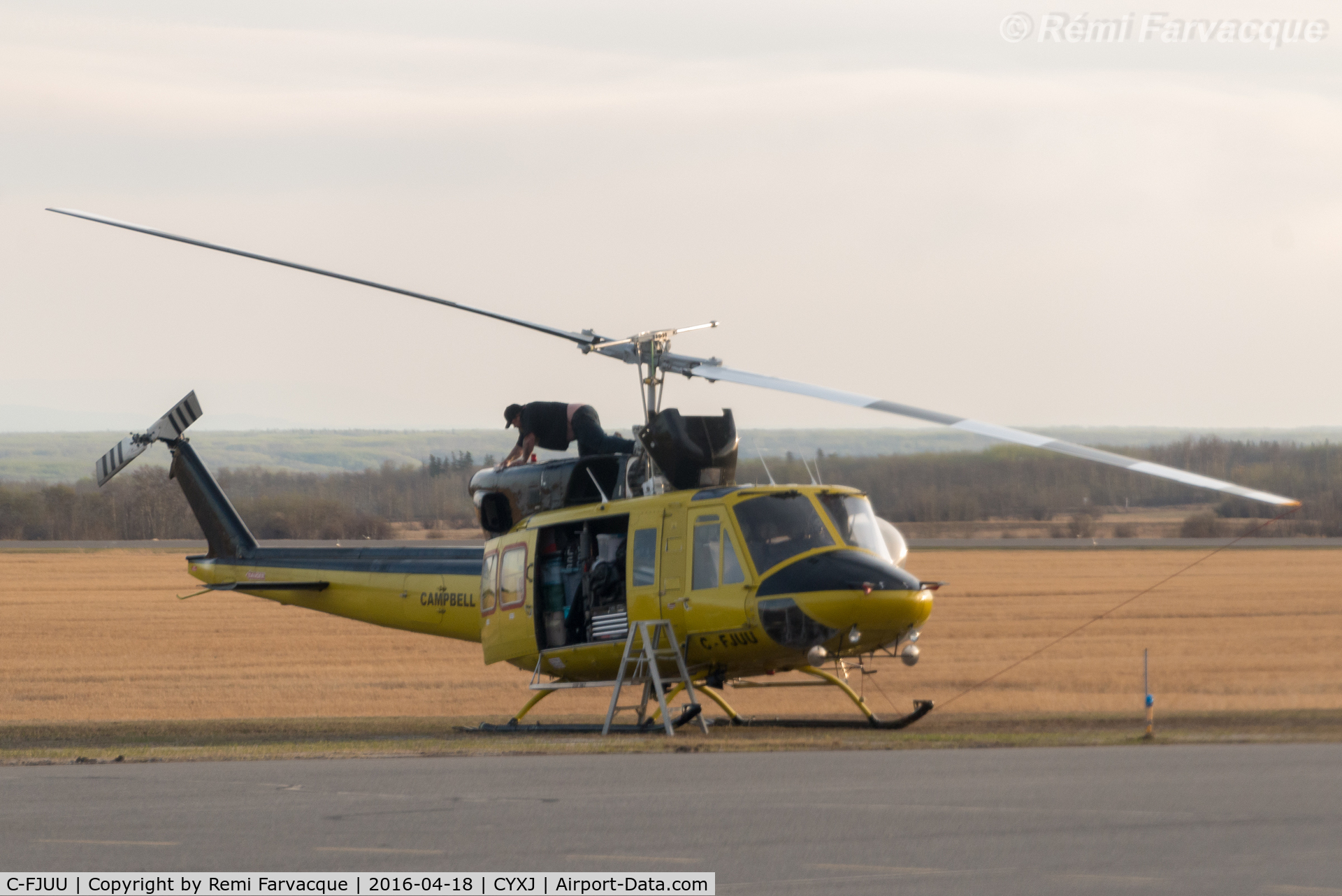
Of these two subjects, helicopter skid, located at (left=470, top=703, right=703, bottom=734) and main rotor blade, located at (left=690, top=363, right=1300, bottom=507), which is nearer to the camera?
main rotor blade, located at (left=690, top=363, right=1300, bottom=507)

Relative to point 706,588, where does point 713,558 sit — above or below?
above

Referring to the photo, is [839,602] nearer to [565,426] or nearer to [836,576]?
[836,576]

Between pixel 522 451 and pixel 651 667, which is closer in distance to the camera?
pixel 651 667

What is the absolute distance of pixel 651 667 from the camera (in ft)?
51.7

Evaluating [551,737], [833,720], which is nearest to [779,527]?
[833,720]

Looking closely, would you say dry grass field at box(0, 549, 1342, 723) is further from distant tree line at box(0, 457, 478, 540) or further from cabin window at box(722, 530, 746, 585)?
distant tree line at box(0, 457, 478, 540)

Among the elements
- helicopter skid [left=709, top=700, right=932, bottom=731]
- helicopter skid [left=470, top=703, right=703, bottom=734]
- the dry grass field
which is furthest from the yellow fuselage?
the dry grass field

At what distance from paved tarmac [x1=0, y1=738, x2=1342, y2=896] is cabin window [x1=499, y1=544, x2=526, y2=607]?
4264 millimetres

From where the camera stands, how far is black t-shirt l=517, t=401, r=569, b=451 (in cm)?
1733

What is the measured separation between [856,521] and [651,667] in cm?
262

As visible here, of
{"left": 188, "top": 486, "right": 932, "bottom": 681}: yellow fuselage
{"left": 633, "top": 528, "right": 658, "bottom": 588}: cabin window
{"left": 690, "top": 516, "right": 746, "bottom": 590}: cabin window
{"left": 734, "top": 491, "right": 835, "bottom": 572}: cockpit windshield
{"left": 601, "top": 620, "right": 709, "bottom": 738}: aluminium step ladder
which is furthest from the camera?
{"left": 633, "top": 528, "right": 658, "bottom": 588}: cabin window

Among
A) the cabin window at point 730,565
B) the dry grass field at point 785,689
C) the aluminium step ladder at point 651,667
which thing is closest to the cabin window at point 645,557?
the aluminium step ladder at point 651,667

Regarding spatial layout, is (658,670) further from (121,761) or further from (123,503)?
(123,503)

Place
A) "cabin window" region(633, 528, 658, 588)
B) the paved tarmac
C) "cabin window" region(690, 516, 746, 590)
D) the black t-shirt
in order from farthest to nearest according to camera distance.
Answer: the black t-shirt
"cabin window" region(633, 528, 658, 588)
"cabin window" region(690, 516, 746, 590)
the paved tarmac
